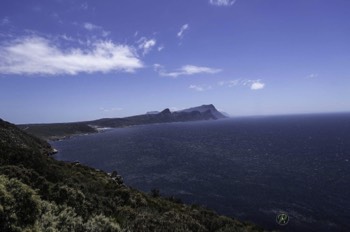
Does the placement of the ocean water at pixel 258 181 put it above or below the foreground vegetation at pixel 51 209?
below

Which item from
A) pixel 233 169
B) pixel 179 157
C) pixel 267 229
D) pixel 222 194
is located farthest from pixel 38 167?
pixel 179 157

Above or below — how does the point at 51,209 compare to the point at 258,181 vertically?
above

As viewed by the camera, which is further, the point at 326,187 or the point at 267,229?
the point at 326,187

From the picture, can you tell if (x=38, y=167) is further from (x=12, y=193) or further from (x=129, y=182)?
(x=129, y=182)

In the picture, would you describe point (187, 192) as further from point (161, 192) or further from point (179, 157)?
point (179, 157)

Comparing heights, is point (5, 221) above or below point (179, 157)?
above

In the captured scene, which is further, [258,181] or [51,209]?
[258,181]

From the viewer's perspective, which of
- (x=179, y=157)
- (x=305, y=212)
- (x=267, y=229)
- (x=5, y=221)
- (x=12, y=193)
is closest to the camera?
(x=5, y=221)

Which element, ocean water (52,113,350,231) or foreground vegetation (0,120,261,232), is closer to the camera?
foreground vegetation (0,120,261,232)

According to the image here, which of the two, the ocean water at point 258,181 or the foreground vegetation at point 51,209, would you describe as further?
the ocean water at point 258,181

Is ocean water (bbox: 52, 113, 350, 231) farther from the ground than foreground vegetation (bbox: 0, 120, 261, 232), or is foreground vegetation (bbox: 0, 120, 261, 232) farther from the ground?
foreground vegetation (bbox: 0, 120, 261, 232)

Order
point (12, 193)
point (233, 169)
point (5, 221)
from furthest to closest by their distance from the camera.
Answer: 1. point (233, 169)
2. point (12, 193)
3. point (5, 221)

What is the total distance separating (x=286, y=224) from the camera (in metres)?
41.1

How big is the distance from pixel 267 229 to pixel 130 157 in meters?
68.9
